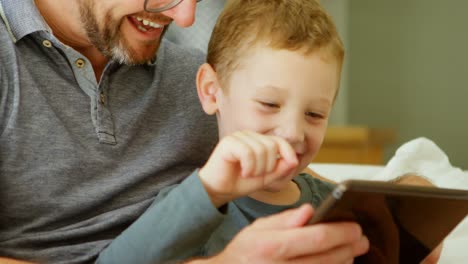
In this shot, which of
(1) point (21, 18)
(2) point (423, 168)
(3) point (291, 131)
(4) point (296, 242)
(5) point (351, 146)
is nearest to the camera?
(4) point (296, 242)

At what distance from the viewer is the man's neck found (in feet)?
3.87

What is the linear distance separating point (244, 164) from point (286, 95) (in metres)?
0.20

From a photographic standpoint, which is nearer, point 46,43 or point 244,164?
point 244,164

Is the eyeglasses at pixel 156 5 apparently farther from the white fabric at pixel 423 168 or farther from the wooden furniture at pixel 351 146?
the wooden furniture at pixel 351 146

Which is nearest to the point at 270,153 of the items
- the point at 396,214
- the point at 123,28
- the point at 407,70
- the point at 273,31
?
the point at 396,214

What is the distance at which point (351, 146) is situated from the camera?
9.42 ft

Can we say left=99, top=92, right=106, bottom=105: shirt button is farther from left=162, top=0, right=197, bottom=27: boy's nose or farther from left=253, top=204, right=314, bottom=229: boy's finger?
left=253, top=204, right=314, bottom=229: boy's finger

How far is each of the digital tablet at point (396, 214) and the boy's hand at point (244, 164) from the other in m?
0.08

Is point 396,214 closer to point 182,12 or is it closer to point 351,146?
point 182,12

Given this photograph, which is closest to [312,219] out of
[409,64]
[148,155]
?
[148,155]

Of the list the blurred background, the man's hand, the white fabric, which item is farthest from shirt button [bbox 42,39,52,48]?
the blurred background

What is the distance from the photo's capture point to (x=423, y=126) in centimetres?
345

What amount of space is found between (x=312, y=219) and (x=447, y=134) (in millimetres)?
2843

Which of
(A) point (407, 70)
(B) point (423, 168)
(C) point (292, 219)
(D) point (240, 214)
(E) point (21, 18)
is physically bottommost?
(A) point (407, 70)
